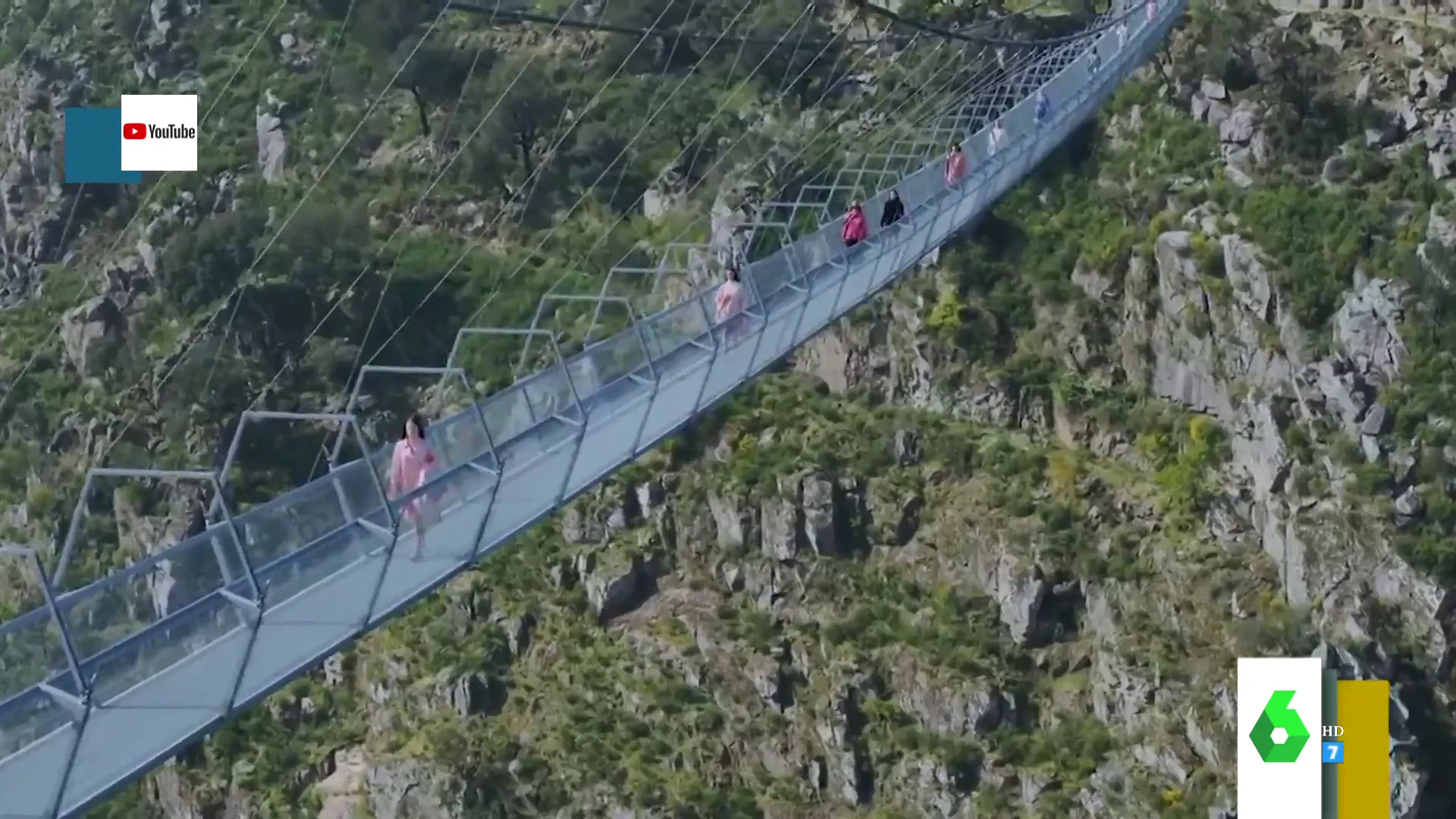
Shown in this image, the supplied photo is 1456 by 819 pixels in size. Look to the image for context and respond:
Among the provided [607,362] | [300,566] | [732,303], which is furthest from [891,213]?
[300,566]

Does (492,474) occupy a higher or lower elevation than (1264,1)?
lower

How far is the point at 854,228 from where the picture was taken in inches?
572

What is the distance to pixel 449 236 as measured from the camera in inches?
1118

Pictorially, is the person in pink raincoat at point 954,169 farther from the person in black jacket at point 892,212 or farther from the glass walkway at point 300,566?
the glass walkway at point 300,566

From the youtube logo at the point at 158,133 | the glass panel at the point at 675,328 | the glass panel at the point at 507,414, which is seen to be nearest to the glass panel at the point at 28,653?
the glass panel at the point at 507,414

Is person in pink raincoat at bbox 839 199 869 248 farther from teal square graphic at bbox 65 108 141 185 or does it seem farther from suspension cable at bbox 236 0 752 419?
teal square graphic at bbox 65 108 141 185

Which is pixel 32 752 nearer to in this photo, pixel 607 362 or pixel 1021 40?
pixel 607 362

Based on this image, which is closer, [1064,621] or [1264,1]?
[1064,621]

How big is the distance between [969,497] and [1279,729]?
248 inches

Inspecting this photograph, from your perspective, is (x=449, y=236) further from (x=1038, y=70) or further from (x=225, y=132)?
A: (x=1038, y=70)

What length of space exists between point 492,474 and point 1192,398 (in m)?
A: 15.1

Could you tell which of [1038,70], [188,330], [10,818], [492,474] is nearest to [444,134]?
[188,330]

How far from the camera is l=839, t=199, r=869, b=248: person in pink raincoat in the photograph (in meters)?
14.5

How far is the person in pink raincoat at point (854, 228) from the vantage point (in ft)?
47.6
